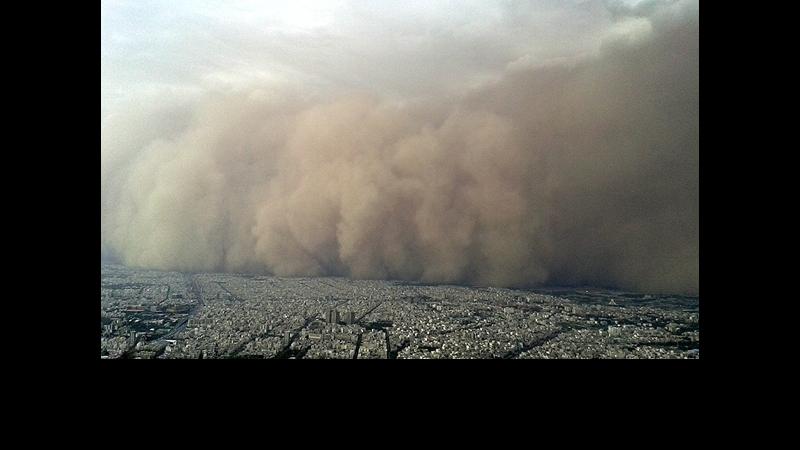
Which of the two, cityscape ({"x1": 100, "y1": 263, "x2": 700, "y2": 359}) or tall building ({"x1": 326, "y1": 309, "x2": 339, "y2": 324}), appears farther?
tall building ({"x1": 326, "y1": 309, "x2": 339, "y2": 324})

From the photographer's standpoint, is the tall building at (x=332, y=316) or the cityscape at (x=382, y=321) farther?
the tall building at (x=332, y=316)

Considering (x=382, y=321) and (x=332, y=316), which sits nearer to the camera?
(x=382, y=321)
